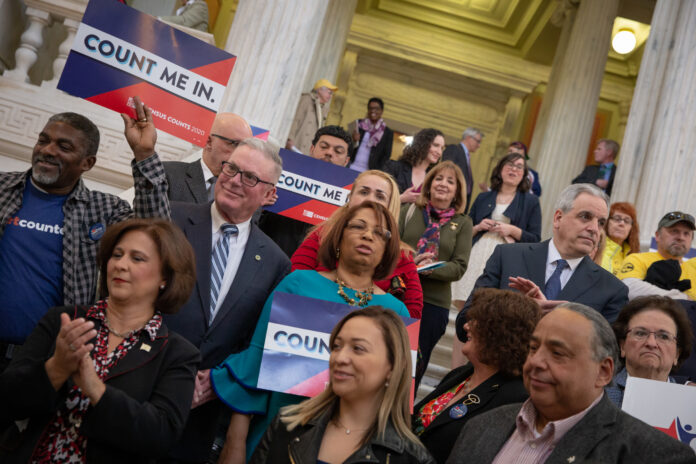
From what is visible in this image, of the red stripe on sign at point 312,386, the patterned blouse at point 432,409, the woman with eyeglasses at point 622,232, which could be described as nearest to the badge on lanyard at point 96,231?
the red stripe on sign at point 312,386

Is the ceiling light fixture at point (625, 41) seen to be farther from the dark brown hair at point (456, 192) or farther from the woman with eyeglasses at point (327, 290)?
the woman with eyeglasses at point (327, 290)

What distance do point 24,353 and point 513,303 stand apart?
75.4 inches

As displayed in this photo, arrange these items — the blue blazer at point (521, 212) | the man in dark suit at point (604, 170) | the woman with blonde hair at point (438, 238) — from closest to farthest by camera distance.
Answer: the woman with blonde hair at point (438, 238) → the blue blazer at point (521, 212) → the man in dark suit at point (604, 170)

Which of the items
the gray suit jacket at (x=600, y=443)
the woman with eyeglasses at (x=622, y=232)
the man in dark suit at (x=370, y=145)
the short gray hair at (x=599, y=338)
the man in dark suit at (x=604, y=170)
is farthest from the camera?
the man in dark suit at (x=604, y=170)

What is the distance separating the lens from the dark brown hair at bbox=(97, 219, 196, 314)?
262 centimetres

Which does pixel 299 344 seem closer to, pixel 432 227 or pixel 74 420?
pixel 74 420

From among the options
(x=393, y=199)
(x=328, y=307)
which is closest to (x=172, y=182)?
(x=393, y=199)

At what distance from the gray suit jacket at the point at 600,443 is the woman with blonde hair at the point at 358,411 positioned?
19 cm

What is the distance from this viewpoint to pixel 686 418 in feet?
9.45

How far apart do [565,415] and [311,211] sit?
288cm

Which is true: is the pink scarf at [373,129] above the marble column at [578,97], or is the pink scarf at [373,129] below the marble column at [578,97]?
below

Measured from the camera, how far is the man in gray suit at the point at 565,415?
221cm

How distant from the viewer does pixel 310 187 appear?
5020mm

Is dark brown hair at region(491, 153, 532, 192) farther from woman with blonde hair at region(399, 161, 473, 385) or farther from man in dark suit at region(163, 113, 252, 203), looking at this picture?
man in dark suit at region(163, 113, 252, 203)
